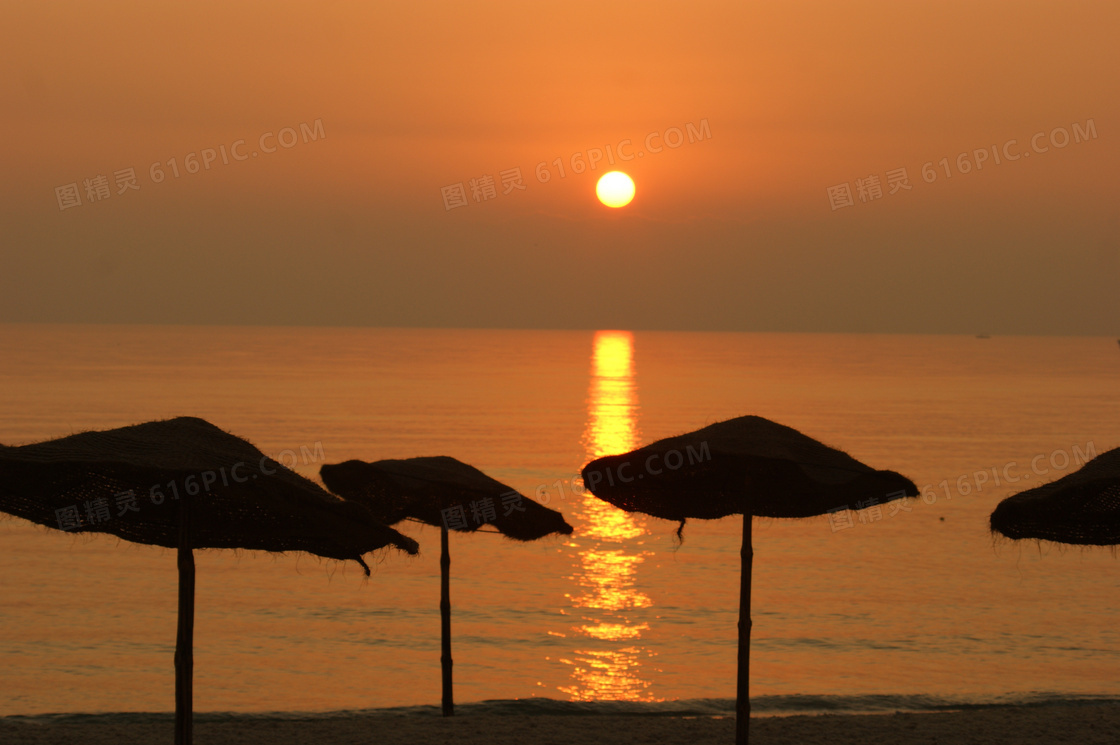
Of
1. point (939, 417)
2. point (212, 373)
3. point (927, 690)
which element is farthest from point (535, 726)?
point (212, 373)

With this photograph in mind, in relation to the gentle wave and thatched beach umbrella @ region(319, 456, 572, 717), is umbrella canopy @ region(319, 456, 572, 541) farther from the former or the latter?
the gentle wave

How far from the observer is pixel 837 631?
23344 mm

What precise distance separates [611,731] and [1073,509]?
6147 mm

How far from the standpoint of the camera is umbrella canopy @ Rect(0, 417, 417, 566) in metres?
7.46

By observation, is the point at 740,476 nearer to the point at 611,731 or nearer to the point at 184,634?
the point at 611,731

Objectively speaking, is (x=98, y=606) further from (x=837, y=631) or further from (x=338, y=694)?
(x=837, y=631)

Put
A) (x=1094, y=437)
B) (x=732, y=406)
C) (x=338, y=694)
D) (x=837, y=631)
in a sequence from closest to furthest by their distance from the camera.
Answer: (x=338, y=694) → (x=837, y=631) → (x=1094, y=437) → (x=732, y=406)

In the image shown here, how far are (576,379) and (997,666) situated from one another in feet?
340

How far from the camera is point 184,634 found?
343 inches

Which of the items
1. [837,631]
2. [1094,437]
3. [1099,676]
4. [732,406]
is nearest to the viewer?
[1099,676]

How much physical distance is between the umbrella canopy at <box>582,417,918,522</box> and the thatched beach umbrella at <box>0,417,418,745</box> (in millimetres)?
2705

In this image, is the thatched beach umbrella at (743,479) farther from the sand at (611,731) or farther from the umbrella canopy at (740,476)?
the sand at (611,731)

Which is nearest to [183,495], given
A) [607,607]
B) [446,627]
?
[446,627]

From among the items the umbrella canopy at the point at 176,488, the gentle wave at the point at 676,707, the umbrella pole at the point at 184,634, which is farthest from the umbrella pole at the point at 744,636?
the gentle wave at the point at 676,707
